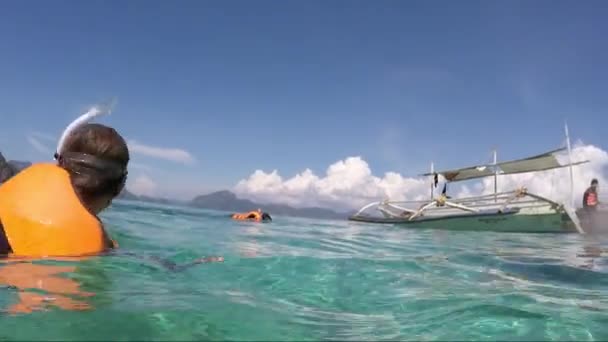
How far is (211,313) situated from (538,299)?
3.23 m

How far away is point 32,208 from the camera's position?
375cm

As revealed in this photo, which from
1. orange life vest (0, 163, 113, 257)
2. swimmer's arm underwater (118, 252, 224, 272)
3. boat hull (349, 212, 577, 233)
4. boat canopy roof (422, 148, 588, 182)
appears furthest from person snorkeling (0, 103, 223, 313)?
boat canopy roof (422, 148, 588, 182)

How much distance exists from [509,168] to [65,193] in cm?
3164

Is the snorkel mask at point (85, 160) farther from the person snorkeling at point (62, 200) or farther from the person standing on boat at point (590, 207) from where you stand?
the person standing on boat at point (590, 207)

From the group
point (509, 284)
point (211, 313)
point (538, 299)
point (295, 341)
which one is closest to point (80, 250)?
point (211, 313)

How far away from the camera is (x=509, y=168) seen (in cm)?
3077

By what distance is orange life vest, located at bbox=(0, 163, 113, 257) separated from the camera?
3742 millimetres

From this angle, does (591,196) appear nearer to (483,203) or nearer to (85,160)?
(483,203)

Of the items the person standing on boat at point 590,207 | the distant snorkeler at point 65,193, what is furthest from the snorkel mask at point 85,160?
the person standing on boat at point 590,207

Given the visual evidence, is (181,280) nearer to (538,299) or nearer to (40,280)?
(40,280)

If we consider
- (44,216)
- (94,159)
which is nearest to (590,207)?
(94,159)

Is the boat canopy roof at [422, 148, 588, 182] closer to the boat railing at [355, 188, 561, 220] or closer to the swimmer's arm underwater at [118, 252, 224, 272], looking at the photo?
the boat railing at [355, 188, 561, 220]

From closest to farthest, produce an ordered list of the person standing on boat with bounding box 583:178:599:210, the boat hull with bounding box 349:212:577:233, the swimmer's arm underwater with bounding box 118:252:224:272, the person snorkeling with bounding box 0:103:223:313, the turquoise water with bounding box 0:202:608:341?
1. the turquoise water with bounding box 0:202:608:341
2. the person snorkeling with bounding box 0:103:223:313
3. the swimmer's arm underwater with bounding box 118:252:224:272
4. the boat hull with bounding box 349:212:577:233
5. the person standing on boat with bounding box 583:178:599:210

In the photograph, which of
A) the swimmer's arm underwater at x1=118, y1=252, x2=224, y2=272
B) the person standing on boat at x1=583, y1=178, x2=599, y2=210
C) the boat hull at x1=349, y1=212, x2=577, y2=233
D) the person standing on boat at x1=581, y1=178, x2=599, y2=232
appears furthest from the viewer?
the person standing on boat at x1=583, y1=178, x2=599, y2=210
